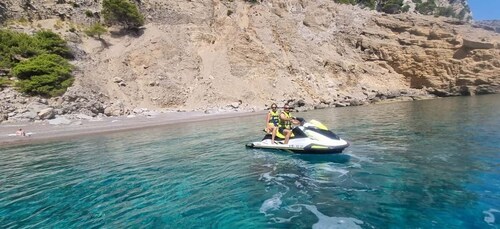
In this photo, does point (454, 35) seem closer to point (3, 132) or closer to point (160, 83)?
point (160, 83)

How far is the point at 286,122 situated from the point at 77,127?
19381 mm

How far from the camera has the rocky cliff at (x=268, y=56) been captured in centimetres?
4078

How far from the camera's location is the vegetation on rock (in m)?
31.6

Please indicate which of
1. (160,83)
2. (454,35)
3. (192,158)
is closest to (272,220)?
(192,158)

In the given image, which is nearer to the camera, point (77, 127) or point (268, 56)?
point (77, 127)

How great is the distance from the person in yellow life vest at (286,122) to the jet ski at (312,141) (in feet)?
0.53

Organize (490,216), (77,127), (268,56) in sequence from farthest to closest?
(268,56) → (77,127) → (490,216)

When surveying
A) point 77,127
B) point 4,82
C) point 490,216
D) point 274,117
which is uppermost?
point 4,82

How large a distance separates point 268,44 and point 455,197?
45.5 m

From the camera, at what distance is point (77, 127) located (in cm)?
2508

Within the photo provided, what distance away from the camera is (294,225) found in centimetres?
558

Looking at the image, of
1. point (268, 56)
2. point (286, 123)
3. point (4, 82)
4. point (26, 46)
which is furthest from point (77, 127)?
point (268, 56)

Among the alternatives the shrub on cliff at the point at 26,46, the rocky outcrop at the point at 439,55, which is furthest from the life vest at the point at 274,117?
the rocky outcrop at the point at 439,55

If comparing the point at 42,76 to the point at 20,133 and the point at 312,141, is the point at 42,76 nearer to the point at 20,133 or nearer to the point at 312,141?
the point at 20,133
